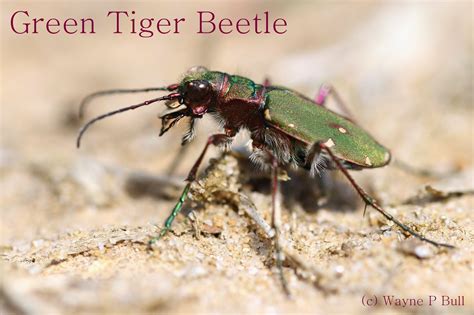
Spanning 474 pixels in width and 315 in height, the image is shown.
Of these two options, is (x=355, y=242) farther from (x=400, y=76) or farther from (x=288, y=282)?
(x=400, y=76)

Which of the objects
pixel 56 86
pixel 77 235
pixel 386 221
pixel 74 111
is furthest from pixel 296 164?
pixel 56 86

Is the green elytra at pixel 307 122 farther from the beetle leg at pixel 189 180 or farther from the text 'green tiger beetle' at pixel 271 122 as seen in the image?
the beetle leg at pixel 189 180

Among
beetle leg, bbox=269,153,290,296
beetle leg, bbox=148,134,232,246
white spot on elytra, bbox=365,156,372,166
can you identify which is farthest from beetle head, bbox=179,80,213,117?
white spot on elytra, bbox=365,156,372,166

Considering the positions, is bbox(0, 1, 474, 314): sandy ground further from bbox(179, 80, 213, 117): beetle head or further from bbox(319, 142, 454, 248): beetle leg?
bbox(179, 80, 213, 117): beetle head

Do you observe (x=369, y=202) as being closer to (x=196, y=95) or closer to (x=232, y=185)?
(x=232, y=185)

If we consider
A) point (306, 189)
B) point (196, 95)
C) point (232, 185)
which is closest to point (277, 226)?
point (232, 185)
